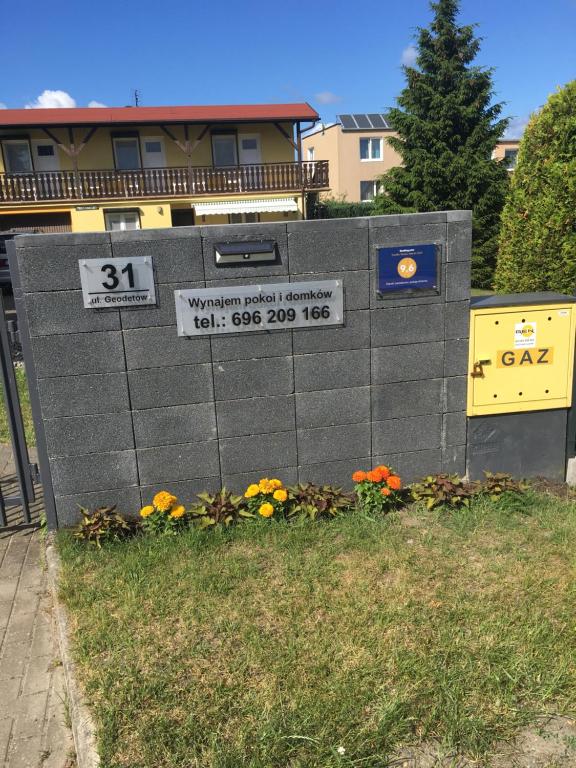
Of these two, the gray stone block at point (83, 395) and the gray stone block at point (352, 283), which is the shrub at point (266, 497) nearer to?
the gray stone block at point (83, 395)

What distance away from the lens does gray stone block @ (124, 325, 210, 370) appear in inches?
175

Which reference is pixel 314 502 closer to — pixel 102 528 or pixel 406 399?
pixel 406 399

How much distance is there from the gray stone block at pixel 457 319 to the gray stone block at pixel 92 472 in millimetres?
2630

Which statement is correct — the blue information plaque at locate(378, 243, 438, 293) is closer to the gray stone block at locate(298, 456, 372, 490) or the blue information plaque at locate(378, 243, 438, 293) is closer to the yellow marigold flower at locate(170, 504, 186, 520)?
the gray stone block at locate(298, 456, 372, 490)

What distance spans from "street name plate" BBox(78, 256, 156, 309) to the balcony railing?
2152 cm

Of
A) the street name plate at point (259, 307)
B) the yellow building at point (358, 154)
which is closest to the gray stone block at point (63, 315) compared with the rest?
the street name plate at point (259, 307)

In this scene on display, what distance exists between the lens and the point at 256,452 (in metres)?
4.80

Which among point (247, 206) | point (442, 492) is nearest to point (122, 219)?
point (247, 206)

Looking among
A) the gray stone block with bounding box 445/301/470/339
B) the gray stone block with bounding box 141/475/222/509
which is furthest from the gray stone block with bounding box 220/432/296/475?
the gray stone block with bounding box 445/301/470/339

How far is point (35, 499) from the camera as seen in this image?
17.7 ft

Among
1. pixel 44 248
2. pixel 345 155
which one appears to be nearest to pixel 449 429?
pixel 44 248

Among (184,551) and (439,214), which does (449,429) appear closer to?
(439,214)

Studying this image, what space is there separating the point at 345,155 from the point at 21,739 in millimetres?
43865

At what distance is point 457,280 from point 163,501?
2783 mm
